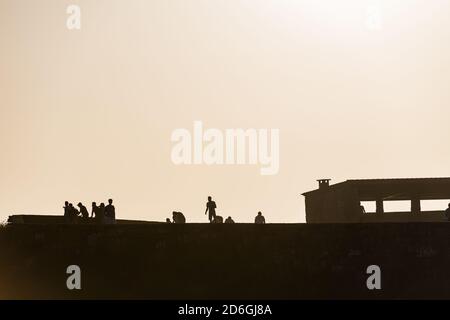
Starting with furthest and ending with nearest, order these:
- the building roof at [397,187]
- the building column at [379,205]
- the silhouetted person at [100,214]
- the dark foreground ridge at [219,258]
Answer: the building column at [379,205], the building roof at [397,187], the silhouetted person at [100,214], the dark foreground ridge at [219,258]

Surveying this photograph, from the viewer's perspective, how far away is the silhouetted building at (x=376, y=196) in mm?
39219

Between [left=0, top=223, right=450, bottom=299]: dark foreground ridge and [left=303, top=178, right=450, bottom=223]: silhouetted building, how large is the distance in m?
6.76

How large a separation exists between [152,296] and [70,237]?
3.56 meters

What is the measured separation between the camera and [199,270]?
32.0m

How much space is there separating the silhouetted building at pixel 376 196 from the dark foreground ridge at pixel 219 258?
6.76 m


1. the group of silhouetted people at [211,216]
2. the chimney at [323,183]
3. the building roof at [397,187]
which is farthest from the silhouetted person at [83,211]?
the chimney at [323,183]

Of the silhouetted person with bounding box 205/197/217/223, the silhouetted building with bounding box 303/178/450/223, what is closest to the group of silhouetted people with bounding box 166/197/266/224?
the silhouetted person with bounding box 205/197/217/223

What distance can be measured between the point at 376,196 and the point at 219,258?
12.2 m

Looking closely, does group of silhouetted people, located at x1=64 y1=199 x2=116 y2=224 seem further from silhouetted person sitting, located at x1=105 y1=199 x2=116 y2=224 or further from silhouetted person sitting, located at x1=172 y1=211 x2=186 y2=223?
silhouetted person sitting, located at x1=172 y1=211 x2=186 y2=223

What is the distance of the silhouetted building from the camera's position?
3922cm

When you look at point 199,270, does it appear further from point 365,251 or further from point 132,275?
point 365,251

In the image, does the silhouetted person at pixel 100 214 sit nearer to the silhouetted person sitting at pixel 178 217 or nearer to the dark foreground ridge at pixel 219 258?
the dark foreground ridge at pixel 219 258

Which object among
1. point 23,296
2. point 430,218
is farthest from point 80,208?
point 430,218

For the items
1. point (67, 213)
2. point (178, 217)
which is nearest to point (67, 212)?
point (67, 213)
